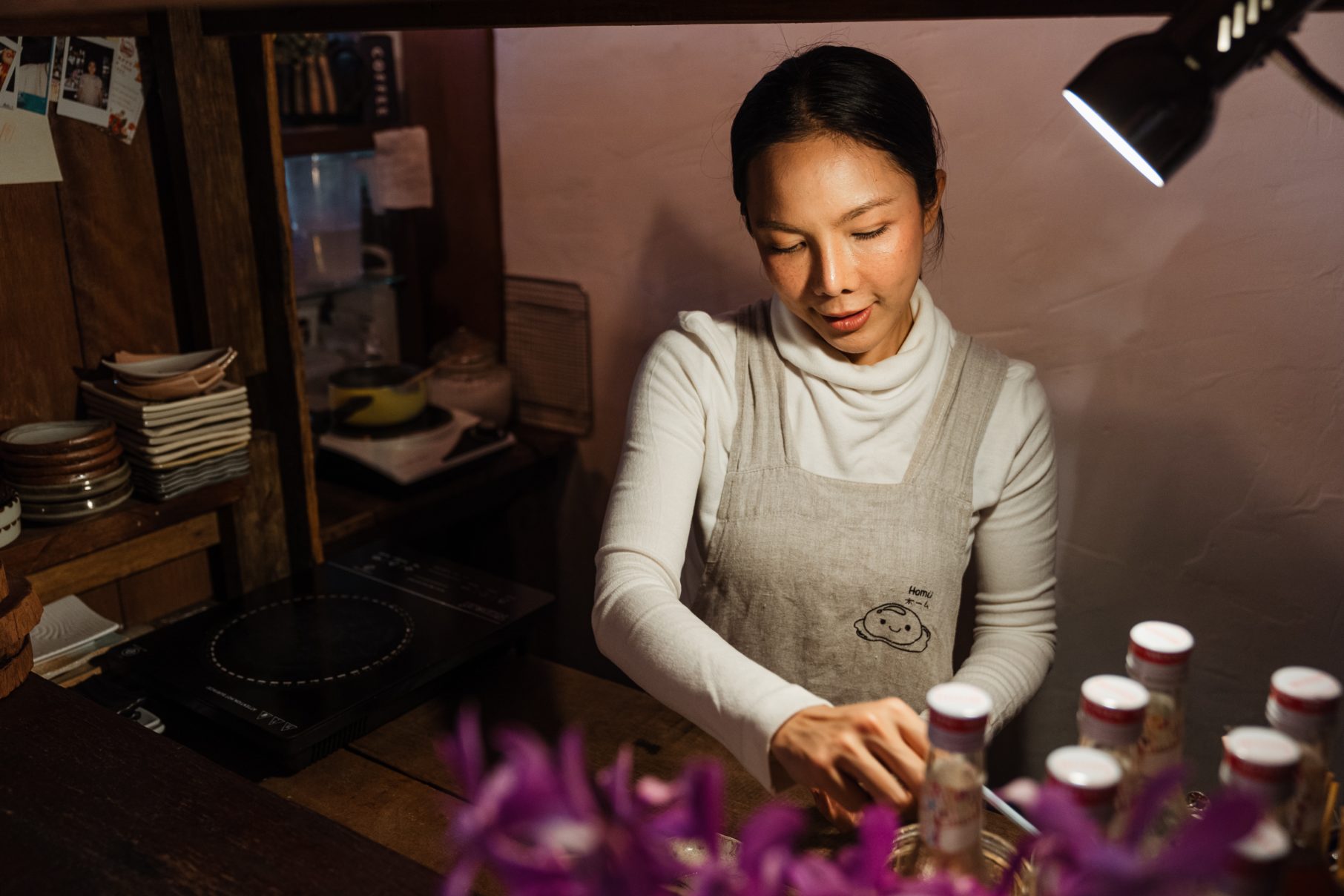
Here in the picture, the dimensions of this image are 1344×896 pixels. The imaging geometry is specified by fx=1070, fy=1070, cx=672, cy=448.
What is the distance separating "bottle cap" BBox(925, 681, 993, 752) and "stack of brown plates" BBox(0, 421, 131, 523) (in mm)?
1435

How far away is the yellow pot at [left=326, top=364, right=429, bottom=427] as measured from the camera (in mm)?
2492

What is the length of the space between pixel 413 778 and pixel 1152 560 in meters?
1.44

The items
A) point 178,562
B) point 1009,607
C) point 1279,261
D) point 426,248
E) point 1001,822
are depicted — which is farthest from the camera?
point 426,248

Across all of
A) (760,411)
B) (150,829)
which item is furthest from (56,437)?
(760,411)

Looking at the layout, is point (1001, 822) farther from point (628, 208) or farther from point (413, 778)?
point (628, 208)

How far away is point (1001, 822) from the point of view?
1180 millimetres

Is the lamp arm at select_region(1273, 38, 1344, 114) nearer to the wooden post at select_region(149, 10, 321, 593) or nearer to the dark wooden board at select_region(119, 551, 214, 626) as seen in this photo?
the wooden post at select_region(149, 10, 321, 593)

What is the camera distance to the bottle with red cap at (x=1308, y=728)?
2.11 feet

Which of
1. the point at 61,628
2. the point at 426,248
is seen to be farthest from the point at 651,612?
the point at 426,248

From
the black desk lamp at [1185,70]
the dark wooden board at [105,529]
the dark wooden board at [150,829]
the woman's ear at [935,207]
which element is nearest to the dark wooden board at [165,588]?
the dark wooden board at [105,529]

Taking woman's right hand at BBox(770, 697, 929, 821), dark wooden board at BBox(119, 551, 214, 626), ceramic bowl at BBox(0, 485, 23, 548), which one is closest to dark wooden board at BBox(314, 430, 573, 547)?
dark wooden board at BBox(119, 551, 214, 626)

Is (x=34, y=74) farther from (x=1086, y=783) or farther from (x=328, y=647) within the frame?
(x=1086, y=783)

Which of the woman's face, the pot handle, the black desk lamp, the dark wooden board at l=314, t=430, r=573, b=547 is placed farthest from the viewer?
the pot handle

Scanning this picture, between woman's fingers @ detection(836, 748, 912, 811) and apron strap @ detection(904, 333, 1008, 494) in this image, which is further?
apron strap @ detection(904, 333, 1008, 494)
